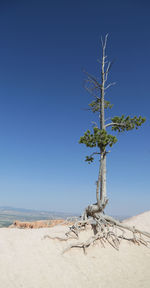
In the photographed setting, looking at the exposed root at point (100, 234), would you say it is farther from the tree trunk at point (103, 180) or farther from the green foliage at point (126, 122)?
the green foliage at point (126, 122)

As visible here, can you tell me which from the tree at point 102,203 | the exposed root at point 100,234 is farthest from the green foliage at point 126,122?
the exposed root at point 100,234

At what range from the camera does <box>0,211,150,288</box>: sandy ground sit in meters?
7.89

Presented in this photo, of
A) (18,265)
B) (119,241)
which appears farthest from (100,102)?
(18,265)

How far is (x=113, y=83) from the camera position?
17375 mm

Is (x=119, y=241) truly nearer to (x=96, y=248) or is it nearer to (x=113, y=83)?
(x=96, y=248)

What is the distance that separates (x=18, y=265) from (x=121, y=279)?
497 cm

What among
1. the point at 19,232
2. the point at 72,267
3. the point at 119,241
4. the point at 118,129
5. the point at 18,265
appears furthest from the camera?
the point at 118,129

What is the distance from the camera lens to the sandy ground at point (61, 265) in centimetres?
789

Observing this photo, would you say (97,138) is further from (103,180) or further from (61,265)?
(61,265)

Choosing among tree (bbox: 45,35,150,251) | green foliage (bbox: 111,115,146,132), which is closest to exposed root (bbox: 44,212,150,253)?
tree (bbox: 45,35,150,251)

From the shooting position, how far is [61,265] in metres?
9.12

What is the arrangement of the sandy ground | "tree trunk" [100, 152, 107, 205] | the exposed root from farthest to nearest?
1. "tree trunk" [100, 152, 107, 205]
2. the exposed root
3. the sandy ground

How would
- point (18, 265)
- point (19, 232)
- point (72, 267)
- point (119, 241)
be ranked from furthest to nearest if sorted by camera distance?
point (119, 241), point (19, 232), point (72, 267), point (18, 265)

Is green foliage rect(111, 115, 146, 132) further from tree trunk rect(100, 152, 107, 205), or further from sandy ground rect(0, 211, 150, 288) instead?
sandy ground rect(0, 211, 150, 288)
